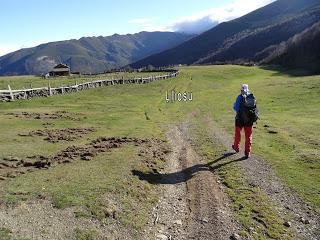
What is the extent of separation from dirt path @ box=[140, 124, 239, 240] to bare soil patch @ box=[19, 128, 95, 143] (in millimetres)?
7790

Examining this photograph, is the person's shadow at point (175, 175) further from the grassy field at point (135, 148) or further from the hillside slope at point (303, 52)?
the hillside slope at point (303, 52)

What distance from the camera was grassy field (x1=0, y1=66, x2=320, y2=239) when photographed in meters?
16.5

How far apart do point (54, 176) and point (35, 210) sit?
369cm

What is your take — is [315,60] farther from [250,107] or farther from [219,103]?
[250,107]

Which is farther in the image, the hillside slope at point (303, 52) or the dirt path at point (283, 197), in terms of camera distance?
the hillside slope at point (303, 52)

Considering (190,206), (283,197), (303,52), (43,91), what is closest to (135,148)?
(190,206)

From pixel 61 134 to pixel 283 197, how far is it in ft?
53.5

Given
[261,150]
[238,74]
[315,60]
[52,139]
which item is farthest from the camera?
[315,60]

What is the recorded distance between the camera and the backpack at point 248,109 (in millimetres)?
22688

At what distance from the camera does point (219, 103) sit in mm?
53500

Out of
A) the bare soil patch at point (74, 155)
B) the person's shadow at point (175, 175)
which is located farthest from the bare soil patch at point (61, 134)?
the person's shadow at point (175, 175)

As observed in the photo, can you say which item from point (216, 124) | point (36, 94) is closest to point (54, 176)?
point (216, 124)

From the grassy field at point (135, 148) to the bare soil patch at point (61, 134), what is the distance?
32.5 inches

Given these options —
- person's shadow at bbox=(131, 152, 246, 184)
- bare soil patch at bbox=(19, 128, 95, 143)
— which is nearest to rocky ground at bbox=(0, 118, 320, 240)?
person's shadow at bbox=(131, 152, 246, 184)
